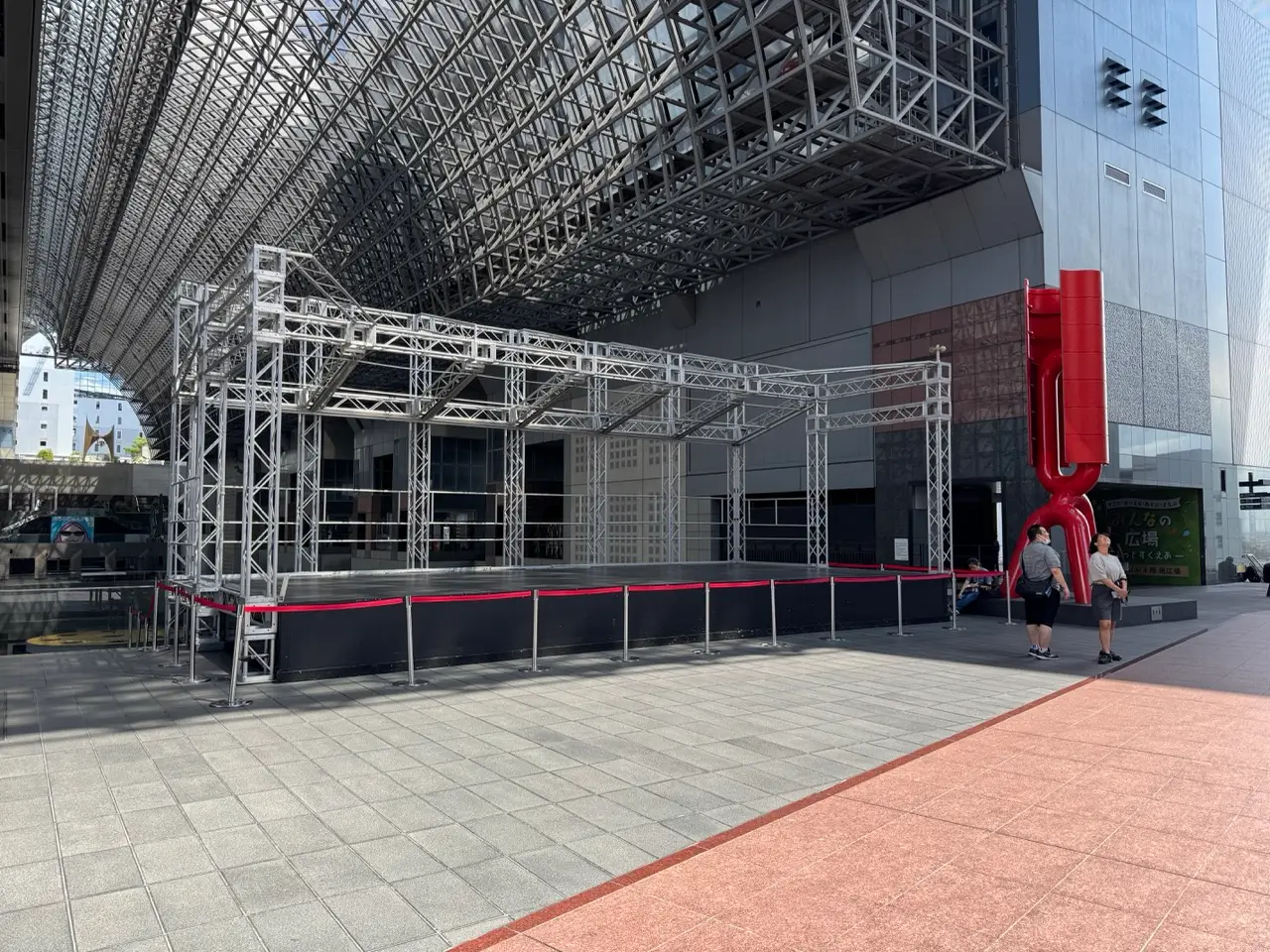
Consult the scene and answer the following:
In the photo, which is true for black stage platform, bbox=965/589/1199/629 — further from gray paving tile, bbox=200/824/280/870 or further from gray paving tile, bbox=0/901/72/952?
gray paving tile, bbox=0/901/72/952

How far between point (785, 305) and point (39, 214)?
41.9 m

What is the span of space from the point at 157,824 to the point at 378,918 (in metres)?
2.39

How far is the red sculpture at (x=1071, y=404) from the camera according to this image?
18500 mm

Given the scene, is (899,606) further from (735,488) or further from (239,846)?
(239,846)

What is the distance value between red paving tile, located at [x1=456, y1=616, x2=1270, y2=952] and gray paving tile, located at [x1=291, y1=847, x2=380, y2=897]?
107 cm

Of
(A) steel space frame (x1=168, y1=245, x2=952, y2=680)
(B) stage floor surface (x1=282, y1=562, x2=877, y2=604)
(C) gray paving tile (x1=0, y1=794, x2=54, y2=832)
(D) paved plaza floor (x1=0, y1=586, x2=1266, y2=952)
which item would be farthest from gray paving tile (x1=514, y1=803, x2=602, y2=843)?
(B) stage floor surface (x1=282, y1=562, x2=877, y2=604)

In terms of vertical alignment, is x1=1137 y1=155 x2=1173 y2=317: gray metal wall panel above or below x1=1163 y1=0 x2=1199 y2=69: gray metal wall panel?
below

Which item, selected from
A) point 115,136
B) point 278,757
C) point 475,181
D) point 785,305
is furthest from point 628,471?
point 278,757

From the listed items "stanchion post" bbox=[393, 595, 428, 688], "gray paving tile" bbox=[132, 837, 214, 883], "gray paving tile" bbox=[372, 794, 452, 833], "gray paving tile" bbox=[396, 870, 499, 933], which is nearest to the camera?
"gray paving tile" bbox=[396, 870, 499, 933]

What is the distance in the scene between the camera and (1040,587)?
12.6m

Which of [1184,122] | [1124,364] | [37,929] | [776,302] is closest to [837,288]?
[776,302]

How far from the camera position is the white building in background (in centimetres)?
9569

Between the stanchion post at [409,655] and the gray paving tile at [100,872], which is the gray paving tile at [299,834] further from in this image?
the stanchion post at [409,655]

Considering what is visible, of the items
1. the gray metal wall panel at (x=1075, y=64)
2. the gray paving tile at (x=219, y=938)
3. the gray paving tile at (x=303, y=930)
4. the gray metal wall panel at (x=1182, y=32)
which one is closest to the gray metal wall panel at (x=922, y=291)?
the gray metal wall panel at (x=1075, y=64)
